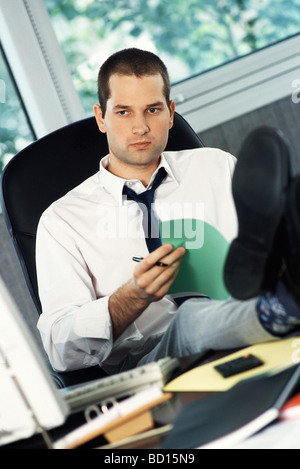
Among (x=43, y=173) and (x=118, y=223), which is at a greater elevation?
(x=43, y=173)

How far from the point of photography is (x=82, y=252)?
1321 mm

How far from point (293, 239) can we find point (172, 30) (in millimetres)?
1816

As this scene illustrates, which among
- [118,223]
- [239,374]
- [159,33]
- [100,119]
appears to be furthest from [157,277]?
[159,33]

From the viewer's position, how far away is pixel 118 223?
1.34m

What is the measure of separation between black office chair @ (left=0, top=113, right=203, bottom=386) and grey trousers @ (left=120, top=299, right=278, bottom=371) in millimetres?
457

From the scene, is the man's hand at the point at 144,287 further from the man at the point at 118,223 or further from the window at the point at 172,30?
the window at the point at 172,30

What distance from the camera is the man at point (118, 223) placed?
1.16 metres

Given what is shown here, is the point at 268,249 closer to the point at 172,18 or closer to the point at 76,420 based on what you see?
the point at 76,420

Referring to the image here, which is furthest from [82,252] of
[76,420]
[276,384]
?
[276,384]

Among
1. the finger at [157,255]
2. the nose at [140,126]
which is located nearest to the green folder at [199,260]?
the finger at [157,255]

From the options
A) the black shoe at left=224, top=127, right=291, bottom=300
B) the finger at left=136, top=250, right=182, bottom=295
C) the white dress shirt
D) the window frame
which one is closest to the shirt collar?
the white dress shirt

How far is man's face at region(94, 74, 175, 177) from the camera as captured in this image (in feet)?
4.36

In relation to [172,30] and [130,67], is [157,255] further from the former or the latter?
[172,30]

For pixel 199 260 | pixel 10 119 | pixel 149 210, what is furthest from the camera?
pixel 10 119
